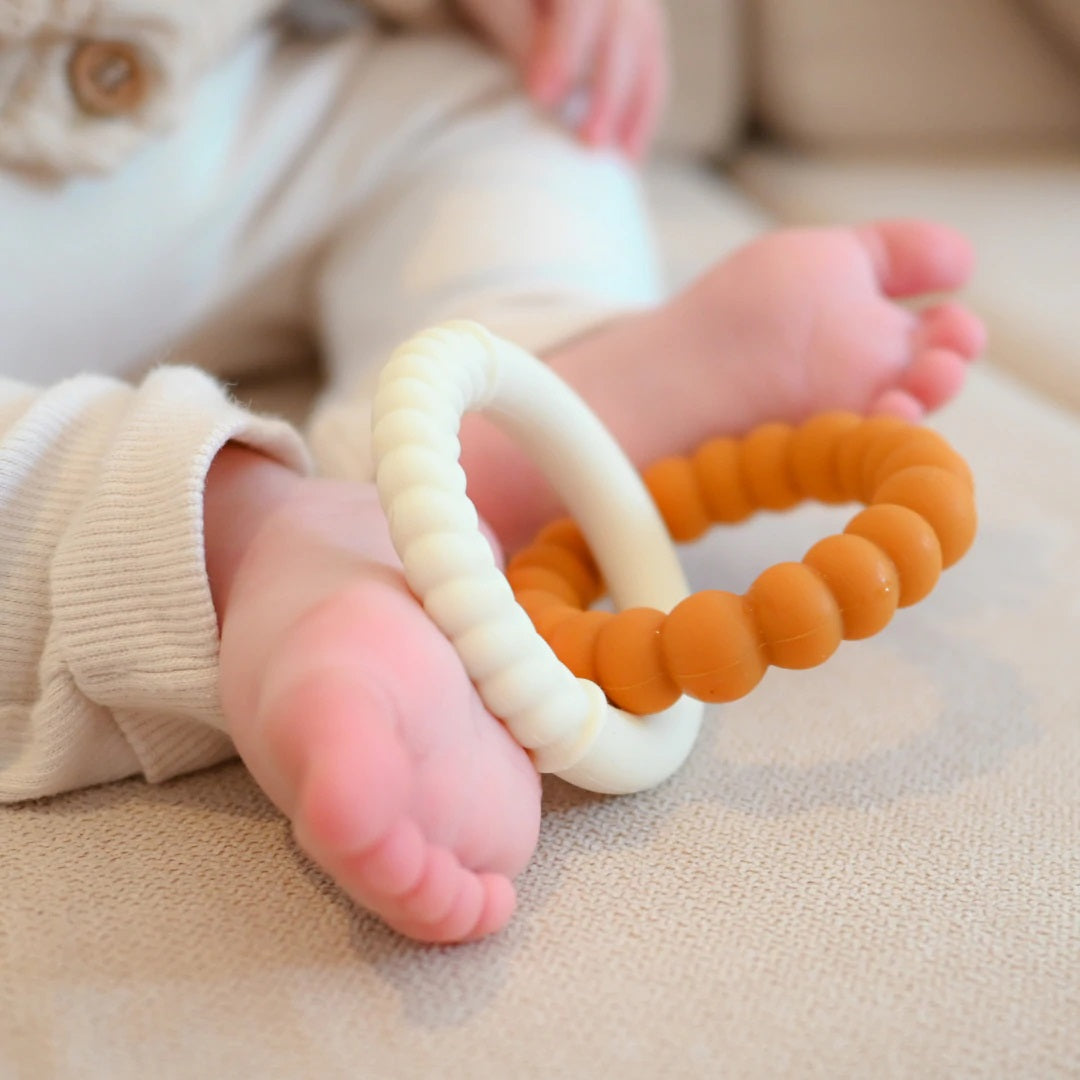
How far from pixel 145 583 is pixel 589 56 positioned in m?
0.58

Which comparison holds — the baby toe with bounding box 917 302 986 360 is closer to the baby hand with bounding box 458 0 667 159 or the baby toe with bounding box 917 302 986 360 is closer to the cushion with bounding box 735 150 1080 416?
the cushion with bounding box 735 150 1080 416

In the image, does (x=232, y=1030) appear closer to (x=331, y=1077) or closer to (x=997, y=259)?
(x=331, y=1077)

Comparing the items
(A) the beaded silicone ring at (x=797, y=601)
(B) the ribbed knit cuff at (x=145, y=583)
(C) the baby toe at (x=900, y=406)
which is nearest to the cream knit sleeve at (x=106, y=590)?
(B) the ribbed knit cuff at (x=145, y=583)

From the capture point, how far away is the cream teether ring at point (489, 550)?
352 millimetres

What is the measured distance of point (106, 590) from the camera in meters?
0.40

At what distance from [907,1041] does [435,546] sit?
0.66ft

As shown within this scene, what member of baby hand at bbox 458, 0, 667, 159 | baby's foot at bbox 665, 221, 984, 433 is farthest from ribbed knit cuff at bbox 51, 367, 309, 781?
baby hand at bbox 458, 0, 667, 159

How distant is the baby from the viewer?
0.34 m

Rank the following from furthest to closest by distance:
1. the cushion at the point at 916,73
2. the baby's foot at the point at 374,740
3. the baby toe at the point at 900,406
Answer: the cushion at the point at 916,73 < the baby toe at the point at 900,406 < the baby's foot at the point at 374,740

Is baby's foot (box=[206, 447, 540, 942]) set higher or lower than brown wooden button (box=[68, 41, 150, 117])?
lower

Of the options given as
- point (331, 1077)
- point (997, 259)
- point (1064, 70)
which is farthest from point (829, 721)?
point (1064, 70)

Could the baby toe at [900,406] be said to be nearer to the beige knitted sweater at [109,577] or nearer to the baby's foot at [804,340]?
the baby's foot at [804,340]

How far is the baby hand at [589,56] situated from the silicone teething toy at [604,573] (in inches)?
15.9

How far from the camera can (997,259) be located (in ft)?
2.88
